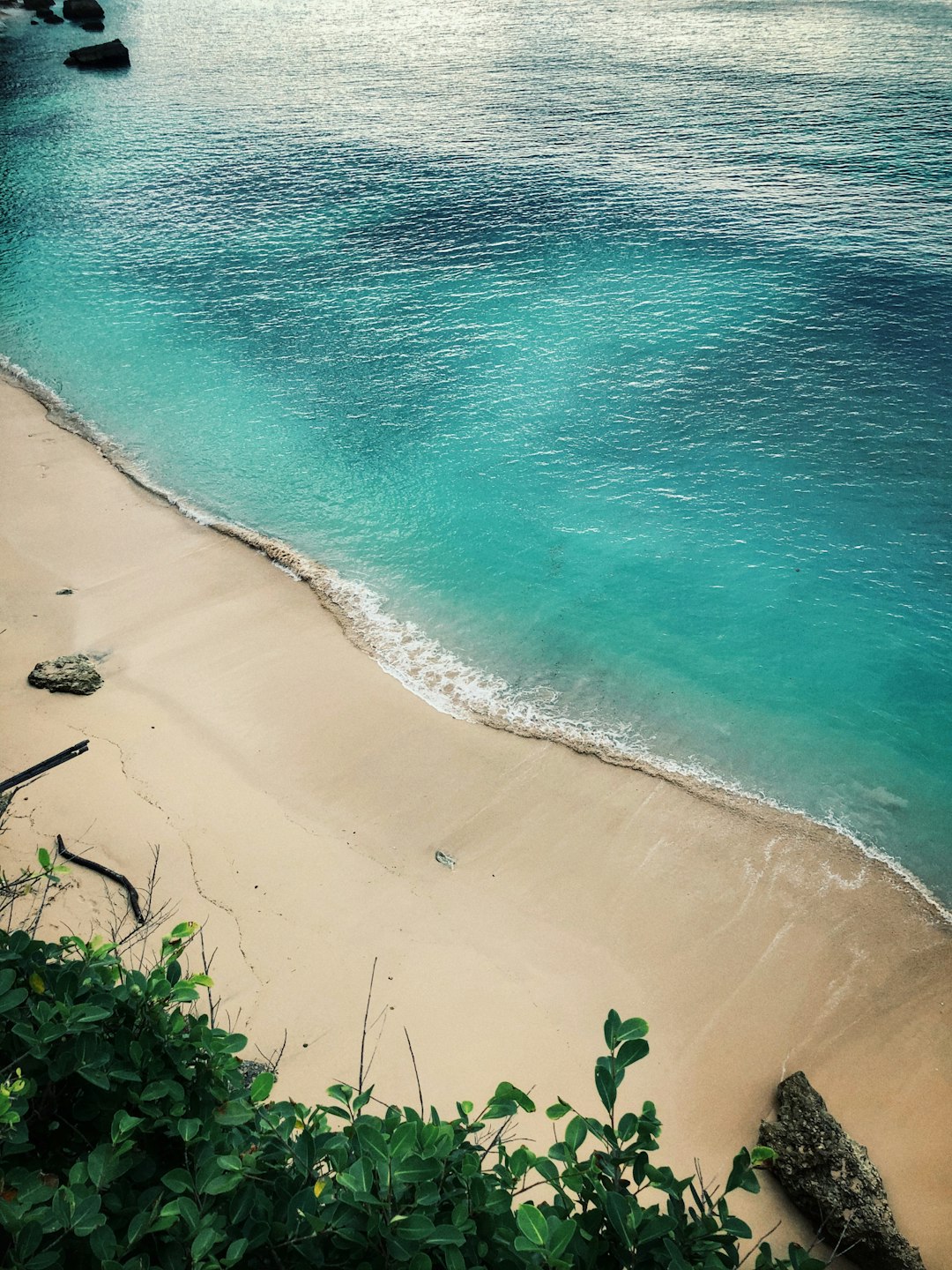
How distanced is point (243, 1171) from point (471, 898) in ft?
24.4

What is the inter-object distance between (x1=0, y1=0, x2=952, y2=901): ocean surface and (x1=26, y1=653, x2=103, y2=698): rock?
4.58 metres

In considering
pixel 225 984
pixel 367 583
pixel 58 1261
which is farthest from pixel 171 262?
pixel 58 1261

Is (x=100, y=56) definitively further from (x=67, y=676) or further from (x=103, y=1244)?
(x=103, y=1244)

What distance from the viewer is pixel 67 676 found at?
13461 mm

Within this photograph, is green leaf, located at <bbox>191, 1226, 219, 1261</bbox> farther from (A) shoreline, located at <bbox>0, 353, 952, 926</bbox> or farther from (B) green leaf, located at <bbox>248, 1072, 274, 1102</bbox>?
(A) shoreline, located at <bbox>0, 353, 952, 926</bbox>

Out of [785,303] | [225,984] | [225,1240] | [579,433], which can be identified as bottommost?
[225,984]

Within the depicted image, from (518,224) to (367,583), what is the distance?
65.6 feet

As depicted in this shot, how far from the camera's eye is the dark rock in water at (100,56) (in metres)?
53.4

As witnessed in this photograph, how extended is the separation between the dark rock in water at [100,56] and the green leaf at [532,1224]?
68406 millimetres

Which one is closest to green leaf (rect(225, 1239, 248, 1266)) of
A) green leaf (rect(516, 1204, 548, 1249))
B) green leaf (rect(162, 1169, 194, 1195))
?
green leaf (rect(162, 1169, 194, 1195))

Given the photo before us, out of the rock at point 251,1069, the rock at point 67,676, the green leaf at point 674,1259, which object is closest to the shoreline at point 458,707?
the rock at point 67,676

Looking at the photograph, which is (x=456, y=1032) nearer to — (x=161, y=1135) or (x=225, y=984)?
(x=225, y=984)

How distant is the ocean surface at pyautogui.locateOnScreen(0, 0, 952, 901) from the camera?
1448cm

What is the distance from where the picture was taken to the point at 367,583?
16500 millimetres
